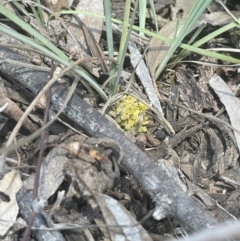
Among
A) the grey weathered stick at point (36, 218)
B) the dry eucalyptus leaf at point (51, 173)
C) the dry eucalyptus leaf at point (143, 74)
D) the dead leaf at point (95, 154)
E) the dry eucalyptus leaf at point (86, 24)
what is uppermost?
the dry eucalyptus leaf at point (86, 24)

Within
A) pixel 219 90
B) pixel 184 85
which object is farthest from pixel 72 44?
pixel 219 90

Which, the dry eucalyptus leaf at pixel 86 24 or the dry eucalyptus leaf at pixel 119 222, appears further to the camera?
the dry eucalyptus leaf at pixel 86 24

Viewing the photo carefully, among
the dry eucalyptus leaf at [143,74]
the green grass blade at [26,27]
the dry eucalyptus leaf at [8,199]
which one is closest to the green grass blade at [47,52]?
the green grass blade at [26,27]

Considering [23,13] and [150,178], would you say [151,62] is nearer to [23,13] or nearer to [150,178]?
[23,13]

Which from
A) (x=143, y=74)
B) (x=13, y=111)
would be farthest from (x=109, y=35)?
(x=13, y=111)

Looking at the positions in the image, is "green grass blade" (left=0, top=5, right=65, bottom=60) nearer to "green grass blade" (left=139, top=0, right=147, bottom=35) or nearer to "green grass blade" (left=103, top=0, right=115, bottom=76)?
"green grass blade" (left=103, top=0, right=115, bottom=76)

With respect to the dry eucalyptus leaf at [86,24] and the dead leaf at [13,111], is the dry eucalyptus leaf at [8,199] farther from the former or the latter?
the dry eucalyptus leaf at [86,24]
